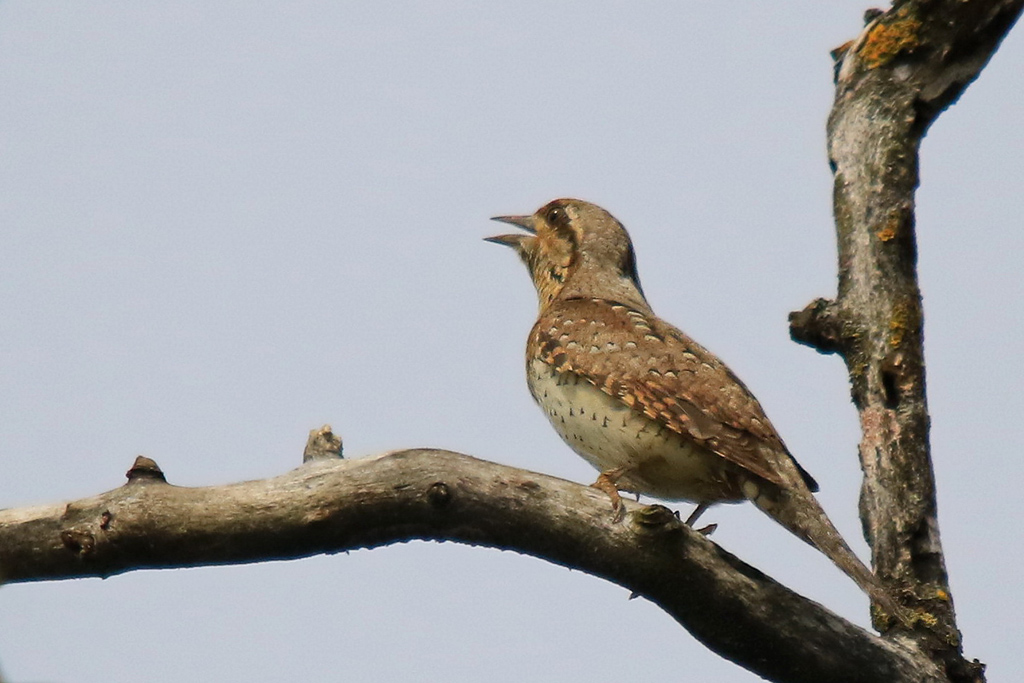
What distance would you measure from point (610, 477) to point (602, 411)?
0.34 metres

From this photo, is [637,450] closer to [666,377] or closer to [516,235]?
[666,377]

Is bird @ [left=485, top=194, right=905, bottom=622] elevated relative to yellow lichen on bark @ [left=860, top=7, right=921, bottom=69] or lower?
lower

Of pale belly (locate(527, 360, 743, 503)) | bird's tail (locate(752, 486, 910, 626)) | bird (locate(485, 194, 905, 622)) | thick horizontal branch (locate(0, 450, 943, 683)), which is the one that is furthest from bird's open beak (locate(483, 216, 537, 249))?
thick horizontal branch (locate(0, 450, 943, 683))

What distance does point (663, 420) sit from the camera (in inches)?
212

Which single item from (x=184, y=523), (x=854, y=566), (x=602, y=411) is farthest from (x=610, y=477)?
(x=184, y=523)

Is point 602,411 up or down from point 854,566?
up

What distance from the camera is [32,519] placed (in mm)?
4141

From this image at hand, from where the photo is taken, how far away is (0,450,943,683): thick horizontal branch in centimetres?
404

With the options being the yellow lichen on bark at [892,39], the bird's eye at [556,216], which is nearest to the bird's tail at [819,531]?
the yellow lichen on bark at [892,39]

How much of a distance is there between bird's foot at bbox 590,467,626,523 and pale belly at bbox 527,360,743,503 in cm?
5

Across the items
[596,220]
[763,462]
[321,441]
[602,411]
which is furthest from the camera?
[596,220]

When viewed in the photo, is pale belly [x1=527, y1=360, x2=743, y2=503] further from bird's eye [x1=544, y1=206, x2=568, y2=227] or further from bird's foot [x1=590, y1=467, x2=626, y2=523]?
bird's eye [x1=544, y1=206, x2=568, y2=227]

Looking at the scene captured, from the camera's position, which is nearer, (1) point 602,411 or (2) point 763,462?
(2) point 763,462

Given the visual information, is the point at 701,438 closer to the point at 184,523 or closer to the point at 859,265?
the point at 859,265
